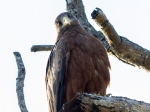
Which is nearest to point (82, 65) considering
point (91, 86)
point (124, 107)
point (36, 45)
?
point (91, 86)

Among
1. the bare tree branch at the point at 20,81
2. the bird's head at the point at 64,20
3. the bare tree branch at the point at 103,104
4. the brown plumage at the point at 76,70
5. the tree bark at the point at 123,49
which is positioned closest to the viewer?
the bare tree branch at the point at 103,104

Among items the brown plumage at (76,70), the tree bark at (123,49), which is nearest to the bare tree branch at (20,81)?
the tree bark at (123,49)

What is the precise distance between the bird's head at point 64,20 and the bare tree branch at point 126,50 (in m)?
1.38

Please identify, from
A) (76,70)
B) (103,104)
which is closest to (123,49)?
(76,70)

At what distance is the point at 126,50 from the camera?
650cm

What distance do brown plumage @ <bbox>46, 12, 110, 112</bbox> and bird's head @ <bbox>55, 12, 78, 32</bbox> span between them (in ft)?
2.83

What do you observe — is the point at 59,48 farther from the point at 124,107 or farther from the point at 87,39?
the point at 124,107

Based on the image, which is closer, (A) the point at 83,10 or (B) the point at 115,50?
(B) the point at 115,50

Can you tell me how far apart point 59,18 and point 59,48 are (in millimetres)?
1296

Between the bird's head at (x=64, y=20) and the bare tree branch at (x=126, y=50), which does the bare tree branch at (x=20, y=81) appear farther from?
the bird's head at (x=64, y=20)

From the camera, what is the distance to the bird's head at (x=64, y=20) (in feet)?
25.7

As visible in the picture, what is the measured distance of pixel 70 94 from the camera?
6.67m

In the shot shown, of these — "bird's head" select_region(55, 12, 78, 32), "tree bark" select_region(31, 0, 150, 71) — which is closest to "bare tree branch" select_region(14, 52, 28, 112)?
"tree bark" select_region(31, 0, 150, 71)

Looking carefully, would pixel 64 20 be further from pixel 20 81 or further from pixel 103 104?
pixel 103 104
